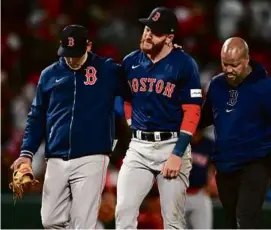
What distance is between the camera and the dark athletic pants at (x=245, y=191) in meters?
6.36

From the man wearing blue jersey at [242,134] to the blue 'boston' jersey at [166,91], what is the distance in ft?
1.04

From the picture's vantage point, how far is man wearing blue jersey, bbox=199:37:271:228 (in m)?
6.40

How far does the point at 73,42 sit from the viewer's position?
6.38 metres

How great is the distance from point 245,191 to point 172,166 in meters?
0.62

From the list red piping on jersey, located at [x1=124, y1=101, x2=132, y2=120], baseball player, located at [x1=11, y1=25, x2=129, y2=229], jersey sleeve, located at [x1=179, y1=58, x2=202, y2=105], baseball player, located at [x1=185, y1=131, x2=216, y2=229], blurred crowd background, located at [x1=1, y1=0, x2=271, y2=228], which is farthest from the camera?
blurred crowd background, located at [x1=1, y1=0, x2=271, y2=228]

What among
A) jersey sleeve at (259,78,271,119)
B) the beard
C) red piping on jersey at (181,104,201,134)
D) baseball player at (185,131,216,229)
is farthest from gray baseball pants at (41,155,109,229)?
baseball player at (185,131,216,229)

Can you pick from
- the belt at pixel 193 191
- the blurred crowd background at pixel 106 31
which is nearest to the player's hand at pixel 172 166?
the belt at pixel 193 191

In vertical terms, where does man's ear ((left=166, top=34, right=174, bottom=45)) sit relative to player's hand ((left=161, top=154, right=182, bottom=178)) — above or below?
above

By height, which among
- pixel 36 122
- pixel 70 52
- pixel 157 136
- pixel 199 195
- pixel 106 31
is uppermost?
pixel 106 31

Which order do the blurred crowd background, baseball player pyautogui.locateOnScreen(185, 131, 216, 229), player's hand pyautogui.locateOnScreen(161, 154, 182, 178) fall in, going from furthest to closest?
the blurred crowd background
baseball player pyautogui.locateOnScreen(185, 131, 216, 229)
player's hand pyautogui.locateOnScreen(161, 154, 182, 178)

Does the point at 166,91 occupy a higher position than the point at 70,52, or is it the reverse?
the point at 70,52

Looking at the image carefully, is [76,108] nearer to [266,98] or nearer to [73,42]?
[73,42]

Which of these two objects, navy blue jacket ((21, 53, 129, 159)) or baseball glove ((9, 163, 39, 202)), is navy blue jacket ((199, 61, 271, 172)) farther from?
baseball glove ((9, 163, 39, 202))

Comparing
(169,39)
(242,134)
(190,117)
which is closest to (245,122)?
(242,134)
